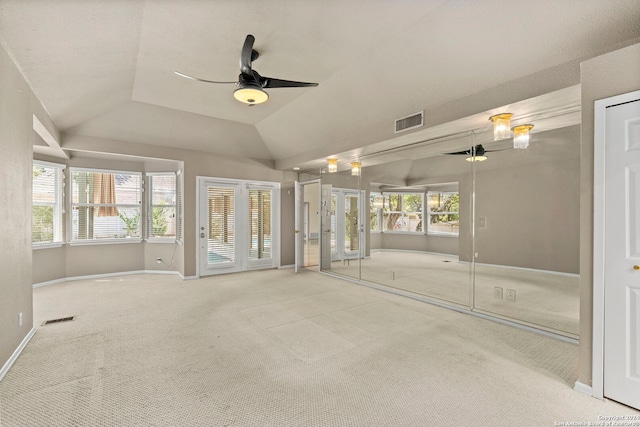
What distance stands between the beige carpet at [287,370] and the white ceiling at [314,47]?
2.67m

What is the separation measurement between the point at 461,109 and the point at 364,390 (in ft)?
10.6

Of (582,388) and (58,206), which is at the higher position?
(58,206)

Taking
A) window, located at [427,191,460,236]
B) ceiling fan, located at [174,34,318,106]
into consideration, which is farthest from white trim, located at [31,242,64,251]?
window, located at [427,191,460,236]

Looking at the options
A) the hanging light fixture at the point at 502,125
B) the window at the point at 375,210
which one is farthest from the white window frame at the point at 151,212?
the hanging light fixture at the point at 502,125

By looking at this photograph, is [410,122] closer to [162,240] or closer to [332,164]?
[332,164]

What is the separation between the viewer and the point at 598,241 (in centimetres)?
218

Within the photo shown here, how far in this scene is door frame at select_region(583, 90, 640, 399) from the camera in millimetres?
2152

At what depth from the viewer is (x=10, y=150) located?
8.59ft

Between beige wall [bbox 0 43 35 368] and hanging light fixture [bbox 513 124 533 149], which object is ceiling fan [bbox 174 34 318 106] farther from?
hanging light fixture [bbox 513 124 533 149]

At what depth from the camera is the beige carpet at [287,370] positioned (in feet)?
6.51

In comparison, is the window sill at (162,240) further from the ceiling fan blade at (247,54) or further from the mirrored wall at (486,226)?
the ceiling fan blade at (247,54)

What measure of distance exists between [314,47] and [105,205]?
19.4ft

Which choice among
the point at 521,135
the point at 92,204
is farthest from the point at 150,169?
the point at 521,135

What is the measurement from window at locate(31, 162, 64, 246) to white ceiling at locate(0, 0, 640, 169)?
4.48 ft
